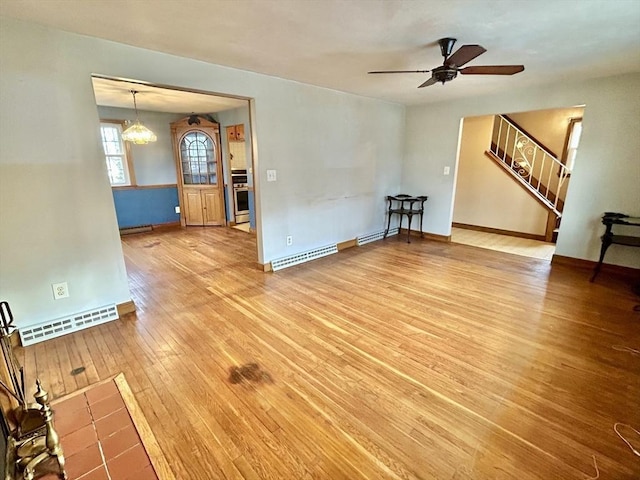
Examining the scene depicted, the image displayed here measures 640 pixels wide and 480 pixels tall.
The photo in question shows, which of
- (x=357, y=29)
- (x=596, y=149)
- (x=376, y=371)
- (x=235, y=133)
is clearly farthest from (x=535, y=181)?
(x=235, y=133)

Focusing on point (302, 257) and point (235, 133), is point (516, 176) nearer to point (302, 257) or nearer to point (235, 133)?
point (302, 257)

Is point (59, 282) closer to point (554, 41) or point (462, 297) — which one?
point (462, 297)

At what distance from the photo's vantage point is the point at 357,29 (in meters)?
2.27

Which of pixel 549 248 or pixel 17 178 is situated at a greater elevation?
pixel 17 178

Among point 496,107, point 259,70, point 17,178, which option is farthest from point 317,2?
point 496,107

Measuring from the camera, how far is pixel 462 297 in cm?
Answer: 335

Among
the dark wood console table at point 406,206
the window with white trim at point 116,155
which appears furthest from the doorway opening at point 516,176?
the window with white trim at point 116,155

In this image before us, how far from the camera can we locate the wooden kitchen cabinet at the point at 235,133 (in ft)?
20.9

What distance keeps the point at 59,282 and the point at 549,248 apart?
263 inches

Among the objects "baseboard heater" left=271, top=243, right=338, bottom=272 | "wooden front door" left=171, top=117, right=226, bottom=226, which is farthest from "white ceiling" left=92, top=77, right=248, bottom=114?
"baseboard heater" left=271, top=243, right=338, bottom=272

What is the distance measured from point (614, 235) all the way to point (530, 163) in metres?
2.77

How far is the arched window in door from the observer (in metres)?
6.36

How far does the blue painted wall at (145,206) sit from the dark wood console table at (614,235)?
7.21m

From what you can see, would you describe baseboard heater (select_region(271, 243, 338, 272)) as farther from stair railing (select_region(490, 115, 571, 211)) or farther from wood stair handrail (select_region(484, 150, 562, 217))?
stair railing (select_region(490, 115, 571, 211))
